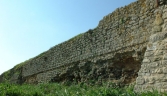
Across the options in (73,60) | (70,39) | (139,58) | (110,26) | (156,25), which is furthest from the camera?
(70,39)

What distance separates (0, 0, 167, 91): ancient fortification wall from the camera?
24.0ft

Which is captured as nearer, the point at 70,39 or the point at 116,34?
the point at 116,34

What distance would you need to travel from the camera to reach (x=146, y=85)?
5332 millimetres

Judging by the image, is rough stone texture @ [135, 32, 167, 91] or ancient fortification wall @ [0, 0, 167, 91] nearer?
rough stone texture @ [135, 32, 167, 91]

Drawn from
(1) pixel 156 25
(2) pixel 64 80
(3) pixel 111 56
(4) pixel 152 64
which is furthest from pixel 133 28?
(2) pixel 64 80

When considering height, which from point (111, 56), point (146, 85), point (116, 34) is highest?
point (116, 34)

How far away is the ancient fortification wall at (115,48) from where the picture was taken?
7312mm

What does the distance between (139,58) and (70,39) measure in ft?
15.9

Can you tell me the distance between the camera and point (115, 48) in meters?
8.56

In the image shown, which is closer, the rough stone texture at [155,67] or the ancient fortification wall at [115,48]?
the rough stone texture at [155,67]

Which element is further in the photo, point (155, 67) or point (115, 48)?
point (115, 48)

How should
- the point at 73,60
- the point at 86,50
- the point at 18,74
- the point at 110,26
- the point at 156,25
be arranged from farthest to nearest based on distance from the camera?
the point at 18,74, the point at 73,60, the point at 86,50, the point at 110,26, the point at 156,25

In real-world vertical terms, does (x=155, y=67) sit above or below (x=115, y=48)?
below

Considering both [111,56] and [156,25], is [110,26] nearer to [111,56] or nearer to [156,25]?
[111,56]
